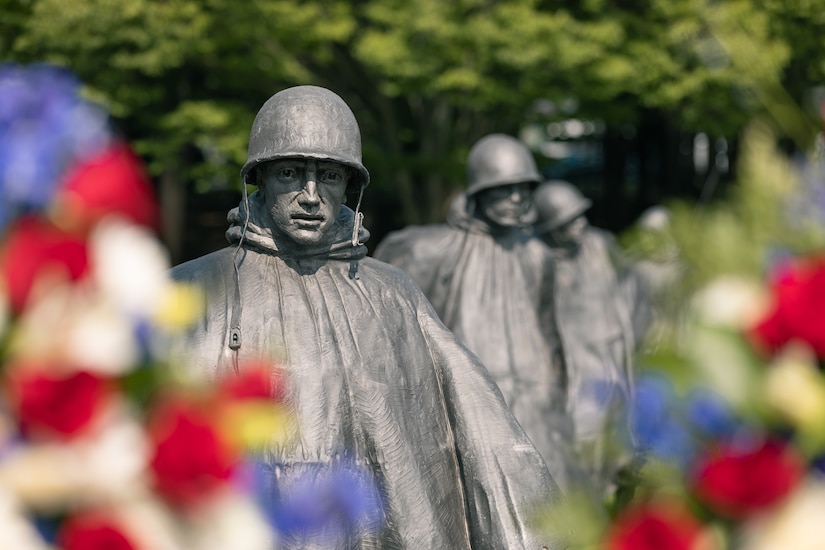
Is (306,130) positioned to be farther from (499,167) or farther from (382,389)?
(499,167)

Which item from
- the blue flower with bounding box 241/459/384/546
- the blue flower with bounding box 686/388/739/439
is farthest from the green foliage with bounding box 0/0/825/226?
the blue flower with bounding box 686/388/739/439

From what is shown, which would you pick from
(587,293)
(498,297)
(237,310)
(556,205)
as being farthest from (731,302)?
(556,205)

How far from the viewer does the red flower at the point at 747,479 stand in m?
2.42

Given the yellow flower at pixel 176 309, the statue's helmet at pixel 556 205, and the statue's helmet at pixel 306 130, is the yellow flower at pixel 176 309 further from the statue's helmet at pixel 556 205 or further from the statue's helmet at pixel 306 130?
the statue's helmet at pixel 556 205

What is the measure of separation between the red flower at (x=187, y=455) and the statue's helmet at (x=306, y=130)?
3636 mm

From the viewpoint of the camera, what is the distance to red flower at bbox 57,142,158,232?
7.99ft

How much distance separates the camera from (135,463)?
2334 mm

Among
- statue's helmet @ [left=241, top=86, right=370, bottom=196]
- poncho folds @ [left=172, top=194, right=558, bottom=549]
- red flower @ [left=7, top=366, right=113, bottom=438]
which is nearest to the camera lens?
red flower @ [left=7, top=366, right=113, bottom=438]

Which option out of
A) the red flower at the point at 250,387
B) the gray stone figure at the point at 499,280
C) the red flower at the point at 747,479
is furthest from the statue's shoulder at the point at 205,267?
the gray stone figure at the point at 499,280

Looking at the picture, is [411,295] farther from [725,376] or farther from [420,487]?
[725,376]

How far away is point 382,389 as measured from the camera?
592 centimetres

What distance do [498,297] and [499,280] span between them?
5.7 inches

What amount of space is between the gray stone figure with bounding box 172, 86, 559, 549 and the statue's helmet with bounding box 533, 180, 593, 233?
1091 cm

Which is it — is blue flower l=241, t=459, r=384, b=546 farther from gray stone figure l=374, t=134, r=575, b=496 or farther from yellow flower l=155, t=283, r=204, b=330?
gray stone figure l=374, t=134, r=575, b=496
